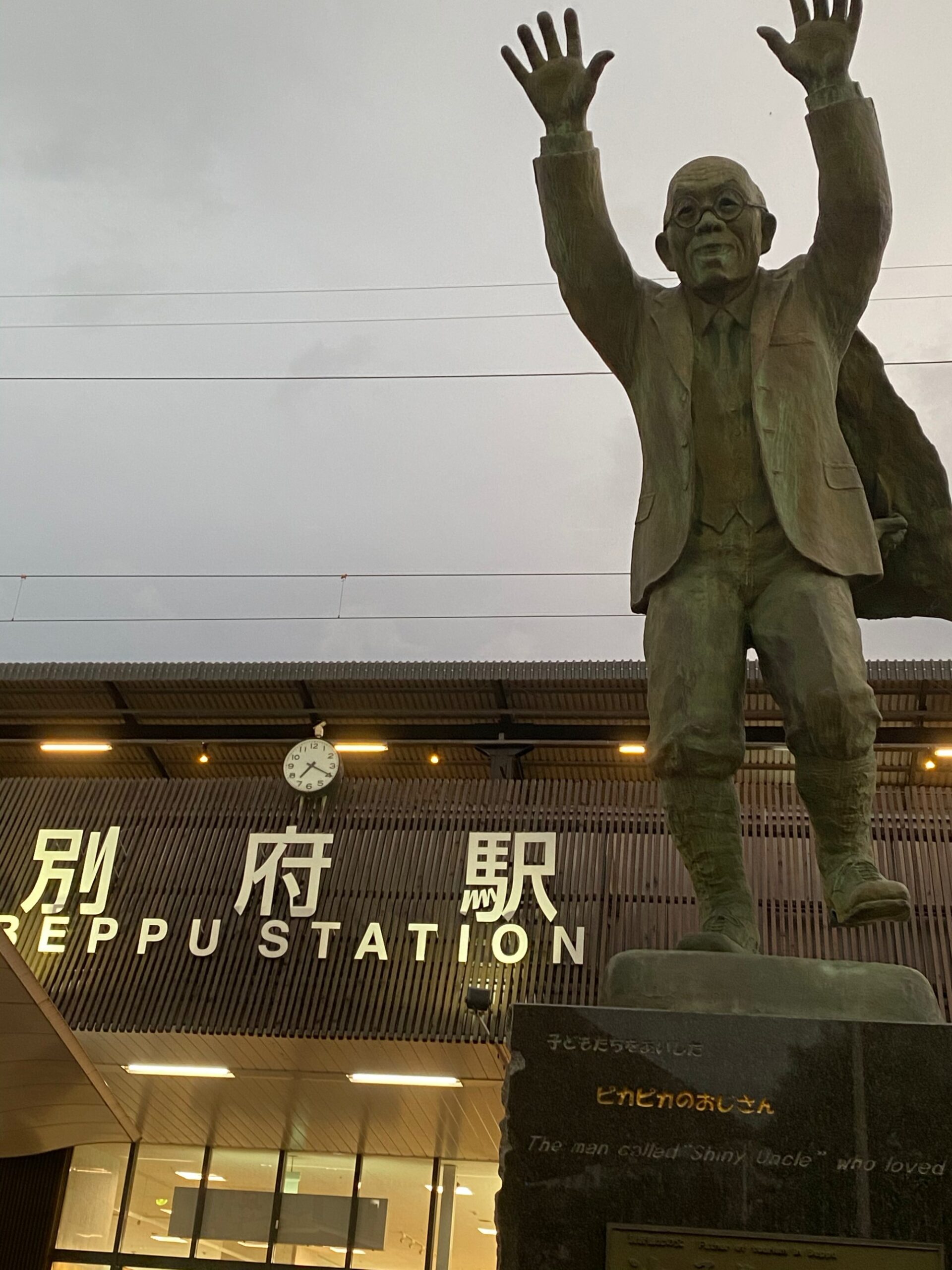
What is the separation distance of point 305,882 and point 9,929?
253 centimetres

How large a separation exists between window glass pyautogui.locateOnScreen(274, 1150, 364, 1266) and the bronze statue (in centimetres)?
1012

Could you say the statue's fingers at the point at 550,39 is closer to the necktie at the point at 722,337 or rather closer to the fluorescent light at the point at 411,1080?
the necktie at the point at 722,337

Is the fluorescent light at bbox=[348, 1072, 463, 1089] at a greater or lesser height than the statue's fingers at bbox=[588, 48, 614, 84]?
lesser

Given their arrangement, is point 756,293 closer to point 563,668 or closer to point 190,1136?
point 563,668

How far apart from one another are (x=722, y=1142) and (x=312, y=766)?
9058 mm

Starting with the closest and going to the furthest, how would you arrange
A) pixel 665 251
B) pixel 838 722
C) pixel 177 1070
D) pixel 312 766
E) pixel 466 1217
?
1. pixel 838 722
2. pixel 665 251
3. pixel 177 1070
4. pixel 312 766
5. pixel 466 1217

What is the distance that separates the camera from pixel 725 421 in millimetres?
2865

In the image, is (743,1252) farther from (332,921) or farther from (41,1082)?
(41,1082)

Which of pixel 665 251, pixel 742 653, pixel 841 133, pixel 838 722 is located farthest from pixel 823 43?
pixel 838 722

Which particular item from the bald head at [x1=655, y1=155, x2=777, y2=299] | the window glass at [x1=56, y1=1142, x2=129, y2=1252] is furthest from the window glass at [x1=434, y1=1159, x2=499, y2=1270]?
the bald head at [x1=655, y1=155, x2=777, y2=299]

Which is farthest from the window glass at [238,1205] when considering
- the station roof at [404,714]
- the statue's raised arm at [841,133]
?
the statue's raised arm at [841,133]

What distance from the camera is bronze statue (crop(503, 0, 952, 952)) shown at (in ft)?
8.54

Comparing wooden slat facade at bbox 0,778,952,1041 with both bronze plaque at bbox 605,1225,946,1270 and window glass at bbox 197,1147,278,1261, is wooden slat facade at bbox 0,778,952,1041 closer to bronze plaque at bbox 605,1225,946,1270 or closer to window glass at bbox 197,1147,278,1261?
window glass at bbox 197,1147,278,1261

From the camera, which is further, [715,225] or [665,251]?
[665,251]
